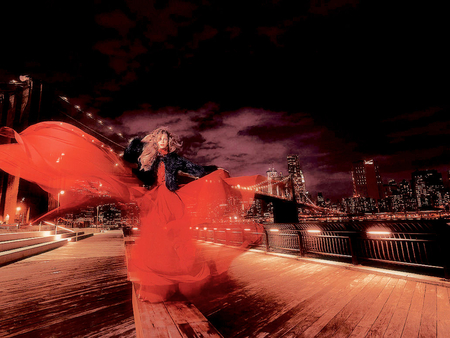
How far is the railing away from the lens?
4.69m

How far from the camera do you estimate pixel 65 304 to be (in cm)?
327

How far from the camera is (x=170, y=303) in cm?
270

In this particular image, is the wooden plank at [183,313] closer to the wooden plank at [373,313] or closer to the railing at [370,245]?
the wooden plank at [373,313]

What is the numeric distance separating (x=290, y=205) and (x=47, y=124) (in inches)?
2038

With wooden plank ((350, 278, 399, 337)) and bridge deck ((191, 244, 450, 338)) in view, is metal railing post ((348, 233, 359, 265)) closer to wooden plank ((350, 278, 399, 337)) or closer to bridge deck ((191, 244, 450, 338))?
bridge deck ((191, 244, 450, 338))

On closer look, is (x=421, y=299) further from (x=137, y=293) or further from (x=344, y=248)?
(x=137, y=293)

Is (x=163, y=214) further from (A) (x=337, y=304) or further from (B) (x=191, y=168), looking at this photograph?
(A) (x=337, y=304)

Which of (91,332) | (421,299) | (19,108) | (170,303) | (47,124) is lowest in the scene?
(421,299)

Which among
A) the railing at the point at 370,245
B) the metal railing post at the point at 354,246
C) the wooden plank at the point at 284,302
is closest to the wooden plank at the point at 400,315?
the wooden plank at the point at 284,302

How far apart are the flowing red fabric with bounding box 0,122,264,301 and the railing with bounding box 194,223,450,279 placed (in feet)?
8.94

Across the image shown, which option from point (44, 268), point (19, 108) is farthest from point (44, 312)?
point (19, 108)

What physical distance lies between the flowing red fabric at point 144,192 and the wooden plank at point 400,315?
278 cm

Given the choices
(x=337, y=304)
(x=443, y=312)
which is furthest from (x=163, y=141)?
(x=443, y=312)

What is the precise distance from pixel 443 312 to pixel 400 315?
0.62m
